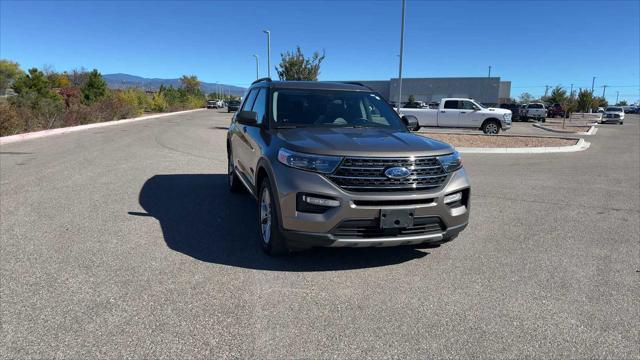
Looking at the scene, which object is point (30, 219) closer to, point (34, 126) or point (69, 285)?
point (69, 285)

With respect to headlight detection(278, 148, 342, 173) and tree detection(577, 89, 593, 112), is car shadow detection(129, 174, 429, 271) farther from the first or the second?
tree detection(577, 89, 593, 112)

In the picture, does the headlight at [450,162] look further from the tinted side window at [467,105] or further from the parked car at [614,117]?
the parked car at [614,117]

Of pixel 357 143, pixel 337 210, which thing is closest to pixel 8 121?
pixel 357 143

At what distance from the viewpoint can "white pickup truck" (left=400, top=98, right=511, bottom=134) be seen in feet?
72.9

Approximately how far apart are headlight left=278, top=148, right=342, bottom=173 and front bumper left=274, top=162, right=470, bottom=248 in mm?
50

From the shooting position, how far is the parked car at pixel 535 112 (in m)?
38.9

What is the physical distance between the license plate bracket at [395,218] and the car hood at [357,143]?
0.47 meters

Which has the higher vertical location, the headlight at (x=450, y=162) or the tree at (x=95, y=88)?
the tree at (x=95, y=88)

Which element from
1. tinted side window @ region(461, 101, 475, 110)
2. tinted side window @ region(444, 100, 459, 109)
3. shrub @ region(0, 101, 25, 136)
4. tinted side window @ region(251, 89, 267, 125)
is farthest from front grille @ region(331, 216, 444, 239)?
tinted side window @ region(444, 100, 459, 109)

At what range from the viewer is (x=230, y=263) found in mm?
4156

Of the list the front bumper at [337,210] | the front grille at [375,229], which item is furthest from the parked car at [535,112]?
the front grille at [375,229]

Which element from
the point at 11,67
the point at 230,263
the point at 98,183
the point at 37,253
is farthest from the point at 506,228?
the point at 11,67

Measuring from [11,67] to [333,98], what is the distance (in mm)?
96737

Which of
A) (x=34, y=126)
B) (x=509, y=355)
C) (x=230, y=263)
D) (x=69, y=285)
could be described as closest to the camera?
(x=509, y=355)
